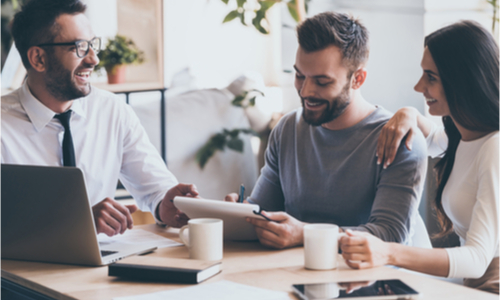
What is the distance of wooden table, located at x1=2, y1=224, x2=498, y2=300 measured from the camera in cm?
95

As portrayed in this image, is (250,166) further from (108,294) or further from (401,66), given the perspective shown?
(108,294)

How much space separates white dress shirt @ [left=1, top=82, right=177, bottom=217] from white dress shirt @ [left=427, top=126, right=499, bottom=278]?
938 mm

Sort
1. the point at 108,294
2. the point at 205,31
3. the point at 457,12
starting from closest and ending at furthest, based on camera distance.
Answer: the point at 108,294 → the point at 457,12 → the point at 205,31

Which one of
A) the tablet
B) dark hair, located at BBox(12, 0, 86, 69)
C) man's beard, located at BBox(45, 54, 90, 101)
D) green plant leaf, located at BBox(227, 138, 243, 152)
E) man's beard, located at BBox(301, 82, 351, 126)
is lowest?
green plant leaf, located at BBox(227, 138, 243, 152)

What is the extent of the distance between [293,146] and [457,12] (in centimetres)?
142

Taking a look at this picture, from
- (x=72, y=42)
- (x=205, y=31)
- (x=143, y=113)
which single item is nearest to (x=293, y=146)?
(x=72, y=42)

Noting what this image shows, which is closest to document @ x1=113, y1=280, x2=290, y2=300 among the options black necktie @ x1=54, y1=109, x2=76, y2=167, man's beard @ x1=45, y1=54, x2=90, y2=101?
black necktie @ x1=54, y1=109, x2=76, y2=167

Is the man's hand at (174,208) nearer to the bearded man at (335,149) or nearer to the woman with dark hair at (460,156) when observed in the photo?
the bearded man at (335,149)

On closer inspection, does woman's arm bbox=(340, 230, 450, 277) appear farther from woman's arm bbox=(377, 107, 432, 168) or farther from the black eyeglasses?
the black eyeglasses

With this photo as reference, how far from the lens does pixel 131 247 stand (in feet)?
4.25

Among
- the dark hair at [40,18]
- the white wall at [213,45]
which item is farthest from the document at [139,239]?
the white wall at [213,45]

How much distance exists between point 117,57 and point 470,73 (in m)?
2.24

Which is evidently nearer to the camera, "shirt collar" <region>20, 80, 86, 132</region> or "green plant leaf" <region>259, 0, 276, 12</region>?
"shirt collar" <region>20, 80, 86, 132</region>

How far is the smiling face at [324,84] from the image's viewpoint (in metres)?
1.62
